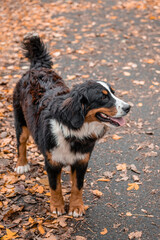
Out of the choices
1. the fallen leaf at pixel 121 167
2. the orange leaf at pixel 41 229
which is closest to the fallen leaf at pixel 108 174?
the fallen leaf at pixel 121 167

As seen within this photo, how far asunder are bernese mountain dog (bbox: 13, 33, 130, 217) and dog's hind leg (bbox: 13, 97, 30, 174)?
44mm

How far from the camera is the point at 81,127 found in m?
3.31

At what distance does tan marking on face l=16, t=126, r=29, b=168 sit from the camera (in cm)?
446

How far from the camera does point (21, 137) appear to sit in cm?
447

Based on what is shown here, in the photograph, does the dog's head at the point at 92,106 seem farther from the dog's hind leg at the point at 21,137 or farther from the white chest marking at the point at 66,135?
the dog's hind leg at the point at 21,137

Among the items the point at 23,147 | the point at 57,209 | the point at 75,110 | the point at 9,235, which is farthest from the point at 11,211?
the point at 75,110

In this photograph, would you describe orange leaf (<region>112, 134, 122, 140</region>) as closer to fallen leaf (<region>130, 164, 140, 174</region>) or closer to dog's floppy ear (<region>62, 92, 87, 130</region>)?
fallen leaf (<region>130, 164, 140, 174</region>)

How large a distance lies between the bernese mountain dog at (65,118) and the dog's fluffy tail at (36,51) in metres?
0.03

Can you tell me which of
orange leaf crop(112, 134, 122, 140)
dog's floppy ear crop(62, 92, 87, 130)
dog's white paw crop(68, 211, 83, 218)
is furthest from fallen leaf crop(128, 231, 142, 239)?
orange leaf crop(112, 134, 122, 140)

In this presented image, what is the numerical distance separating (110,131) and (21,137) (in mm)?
1759

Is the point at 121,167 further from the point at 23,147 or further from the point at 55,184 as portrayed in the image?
the point at 23,147

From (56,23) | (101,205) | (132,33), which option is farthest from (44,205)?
(56,23)

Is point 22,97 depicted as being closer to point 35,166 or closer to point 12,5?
point 35,166

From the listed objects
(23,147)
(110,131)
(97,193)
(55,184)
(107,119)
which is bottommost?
(110,131)
